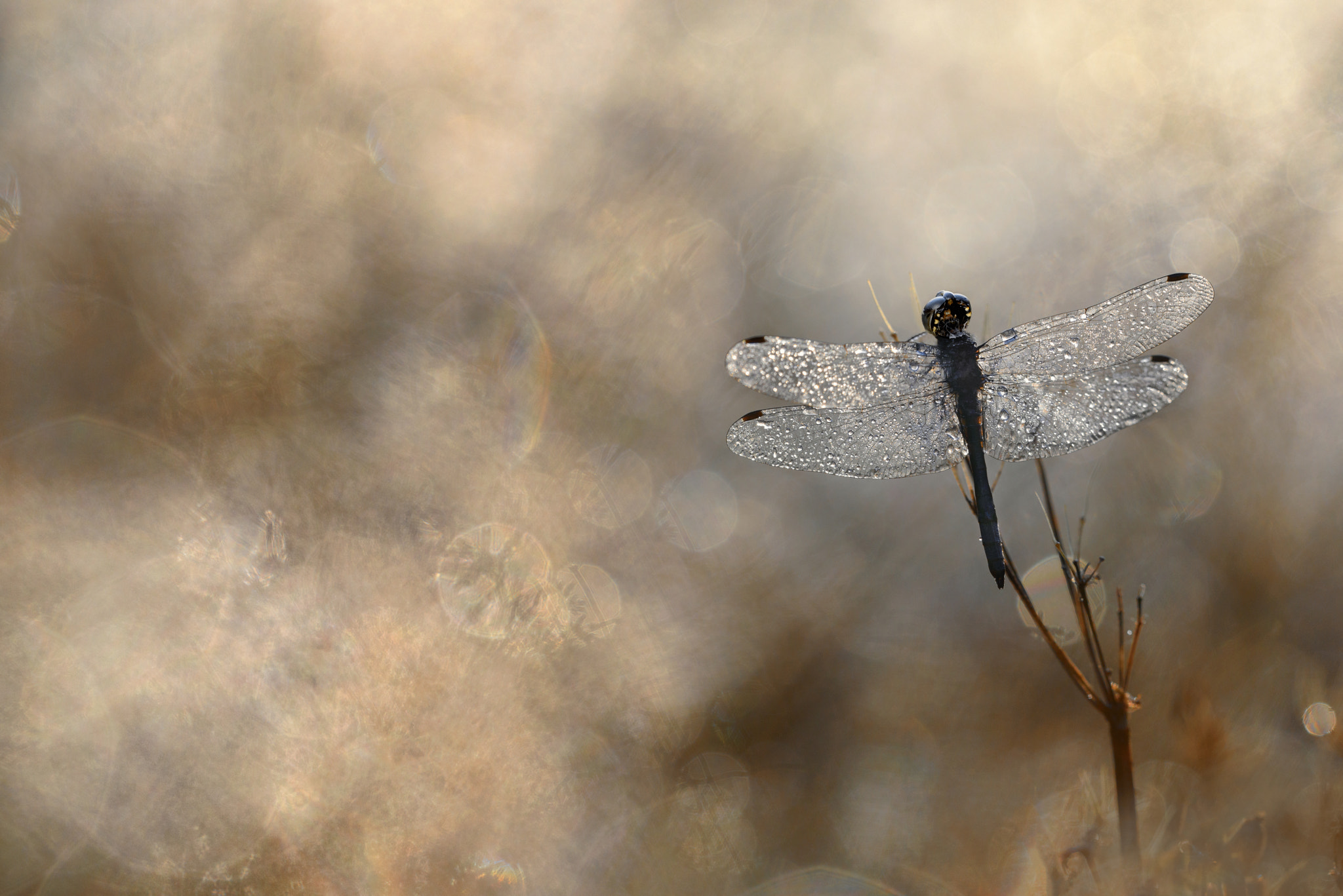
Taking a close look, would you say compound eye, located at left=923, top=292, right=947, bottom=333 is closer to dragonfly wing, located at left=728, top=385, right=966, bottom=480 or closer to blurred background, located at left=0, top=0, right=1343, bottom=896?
dragonfly wing, located at left=728, top=385, right=966, bottom=480

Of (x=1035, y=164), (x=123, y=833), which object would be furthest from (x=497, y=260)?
(x=1035, y=164)

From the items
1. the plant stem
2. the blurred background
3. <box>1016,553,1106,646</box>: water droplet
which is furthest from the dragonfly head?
<box>1016,553,1106,646</box>: water droplet

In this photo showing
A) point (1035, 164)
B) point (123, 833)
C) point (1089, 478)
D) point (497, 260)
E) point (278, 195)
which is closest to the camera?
point (123, 833)

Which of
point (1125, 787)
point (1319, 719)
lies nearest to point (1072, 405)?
point (1125, 787)

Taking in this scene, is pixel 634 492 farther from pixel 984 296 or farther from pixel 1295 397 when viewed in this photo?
pixel 1295 397

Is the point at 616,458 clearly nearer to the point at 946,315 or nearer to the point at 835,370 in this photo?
the point at 835,370

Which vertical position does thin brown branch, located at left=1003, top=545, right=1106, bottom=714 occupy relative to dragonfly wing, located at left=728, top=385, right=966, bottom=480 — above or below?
below

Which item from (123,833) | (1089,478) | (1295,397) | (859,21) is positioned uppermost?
(859,21)
